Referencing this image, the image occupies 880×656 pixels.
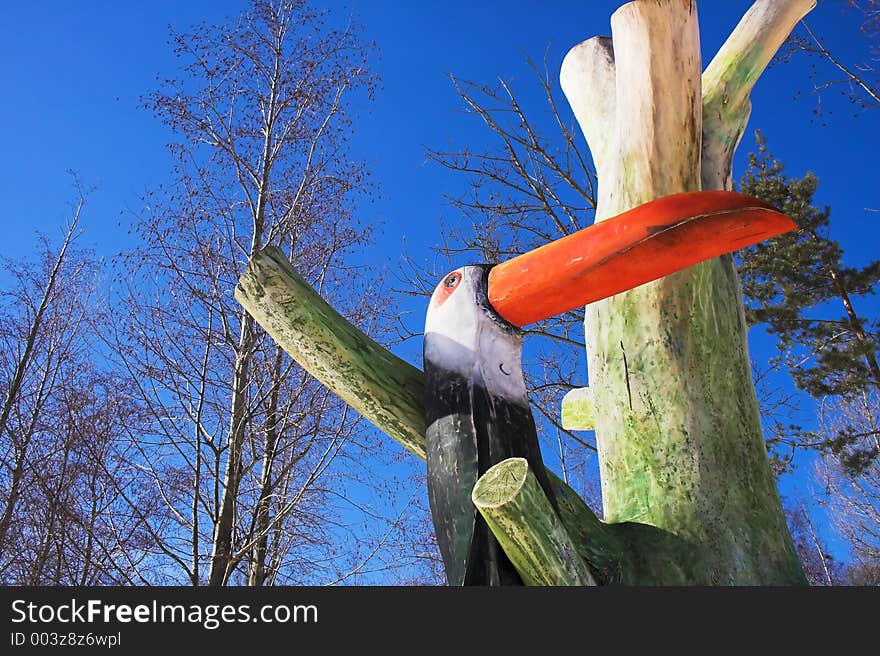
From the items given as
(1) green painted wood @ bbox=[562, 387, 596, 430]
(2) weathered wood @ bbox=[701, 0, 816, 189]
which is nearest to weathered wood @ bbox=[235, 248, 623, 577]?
(1) green painted wood @ bbox=[562, 387, 596, 430]

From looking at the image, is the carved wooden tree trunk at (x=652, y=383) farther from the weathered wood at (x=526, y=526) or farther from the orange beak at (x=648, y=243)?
the orange beak at (x=648, y=243)

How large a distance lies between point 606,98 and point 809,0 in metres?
0.95

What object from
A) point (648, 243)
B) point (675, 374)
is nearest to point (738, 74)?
point (675, 374)

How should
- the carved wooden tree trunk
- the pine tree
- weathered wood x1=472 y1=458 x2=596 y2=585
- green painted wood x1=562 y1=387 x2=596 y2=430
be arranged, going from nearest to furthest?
1. weathered wood x1=472 y1=458 x2=596 y2=585
2. the carved wooden tree trunk
3. green painted wood x1=562 y1=387 x2=596 y2=430
4. the pine tree

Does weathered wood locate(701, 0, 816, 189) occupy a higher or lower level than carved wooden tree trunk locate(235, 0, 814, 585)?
higher

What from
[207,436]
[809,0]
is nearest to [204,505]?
[207,436]

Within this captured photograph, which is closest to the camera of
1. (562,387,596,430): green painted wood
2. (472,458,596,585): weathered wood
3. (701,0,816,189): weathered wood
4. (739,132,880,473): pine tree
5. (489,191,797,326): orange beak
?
(472,458,596,585): weathered wood

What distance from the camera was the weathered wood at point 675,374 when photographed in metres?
2.15

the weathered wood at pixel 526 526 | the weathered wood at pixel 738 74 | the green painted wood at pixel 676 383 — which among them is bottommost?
the weathered wood at pixel 526 526

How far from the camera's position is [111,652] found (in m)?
1.49

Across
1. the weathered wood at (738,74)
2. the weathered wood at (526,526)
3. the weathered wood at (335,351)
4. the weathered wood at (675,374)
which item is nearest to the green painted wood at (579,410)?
the weathered wood at (675,374)

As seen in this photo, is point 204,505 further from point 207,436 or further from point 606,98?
point 606,98

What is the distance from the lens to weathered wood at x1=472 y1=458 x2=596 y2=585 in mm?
1598

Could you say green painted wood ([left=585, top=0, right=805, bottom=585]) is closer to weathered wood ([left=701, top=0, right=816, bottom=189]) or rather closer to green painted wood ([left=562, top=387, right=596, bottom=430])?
weathered wood ([left=701, top=0, right=816, bottom=189])
